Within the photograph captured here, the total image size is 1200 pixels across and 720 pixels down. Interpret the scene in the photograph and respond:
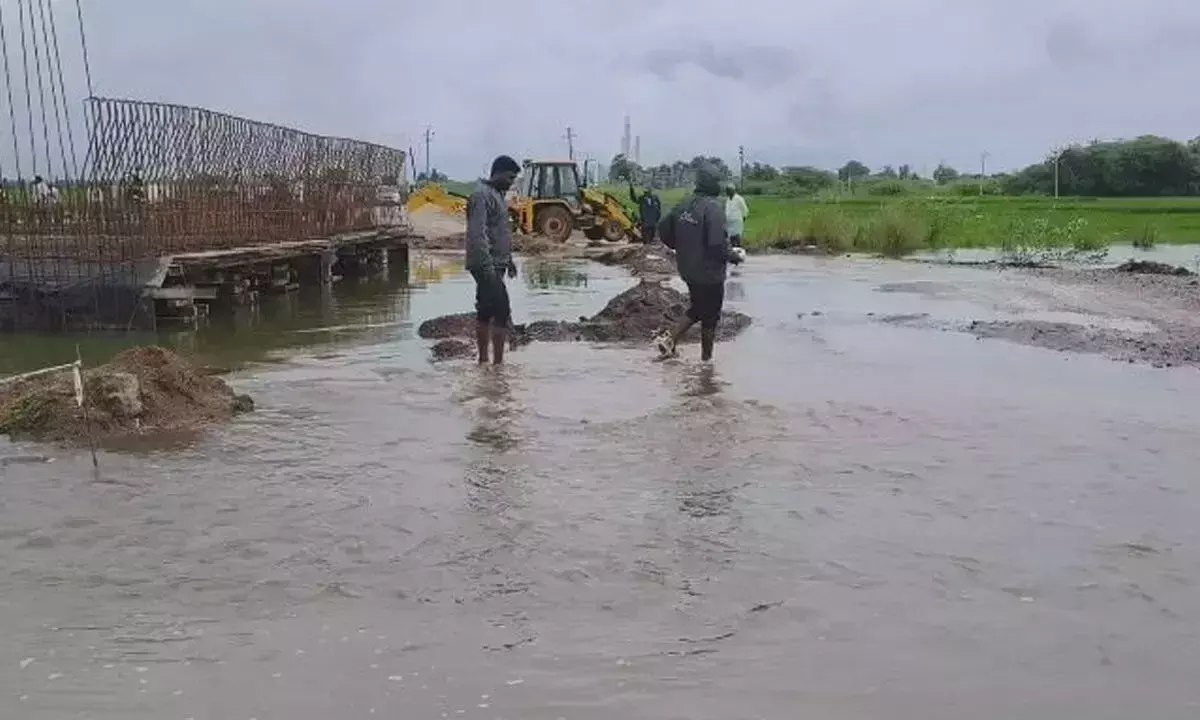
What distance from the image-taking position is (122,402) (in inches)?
310

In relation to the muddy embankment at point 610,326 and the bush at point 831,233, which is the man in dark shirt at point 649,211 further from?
the muddy embankment at point 610,326

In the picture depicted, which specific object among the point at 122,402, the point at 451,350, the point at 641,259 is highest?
the point at 641,259

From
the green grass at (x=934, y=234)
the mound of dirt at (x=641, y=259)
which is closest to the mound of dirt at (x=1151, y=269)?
the green grass at (x=934, y=234)

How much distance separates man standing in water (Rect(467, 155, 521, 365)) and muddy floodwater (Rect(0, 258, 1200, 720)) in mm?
732

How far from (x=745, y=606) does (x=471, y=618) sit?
1.08m

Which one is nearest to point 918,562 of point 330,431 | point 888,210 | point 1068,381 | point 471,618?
point 471,618

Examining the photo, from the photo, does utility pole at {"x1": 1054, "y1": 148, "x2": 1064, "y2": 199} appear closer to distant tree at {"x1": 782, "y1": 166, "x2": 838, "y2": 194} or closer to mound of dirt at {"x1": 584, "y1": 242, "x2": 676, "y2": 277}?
distant tree at {"x1": 782, "y1": 166, "x2": 838, "y2": 194}

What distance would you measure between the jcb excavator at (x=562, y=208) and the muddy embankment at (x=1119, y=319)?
559 inches

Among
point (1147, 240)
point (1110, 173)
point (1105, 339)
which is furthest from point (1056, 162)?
point (1105, 339)

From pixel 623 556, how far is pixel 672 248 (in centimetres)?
601

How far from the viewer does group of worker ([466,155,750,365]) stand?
10.3m

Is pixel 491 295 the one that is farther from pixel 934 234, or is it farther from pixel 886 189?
pixel 886 189

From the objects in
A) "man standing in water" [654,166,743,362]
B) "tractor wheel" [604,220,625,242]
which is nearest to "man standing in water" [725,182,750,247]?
"tractor wheel" [604,220,625,242]

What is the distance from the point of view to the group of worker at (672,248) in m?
10.3
